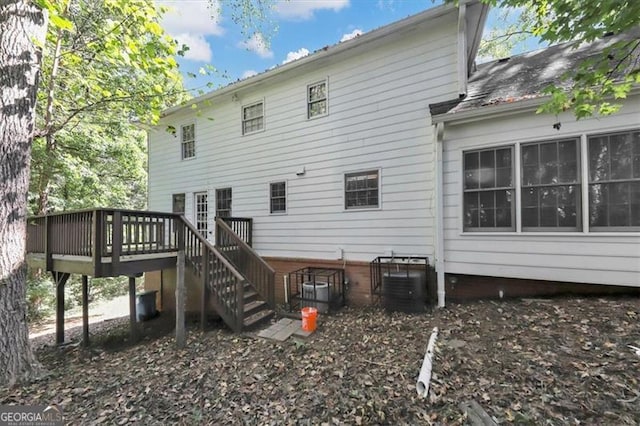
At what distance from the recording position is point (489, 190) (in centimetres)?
519

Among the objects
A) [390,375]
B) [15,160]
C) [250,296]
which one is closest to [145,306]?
[250,296]

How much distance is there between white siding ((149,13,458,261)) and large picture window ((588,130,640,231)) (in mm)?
2515

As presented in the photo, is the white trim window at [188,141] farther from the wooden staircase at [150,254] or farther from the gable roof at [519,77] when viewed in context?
the gable roof at [519,77]

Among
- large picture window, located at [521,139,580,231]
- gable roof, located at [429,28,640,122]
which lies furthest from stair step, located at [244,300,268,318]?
large picture window, located at [521,139,580,231]

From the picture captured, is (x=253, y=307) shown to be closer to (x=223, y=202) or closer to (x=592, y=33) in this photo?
(x=223, y=202)

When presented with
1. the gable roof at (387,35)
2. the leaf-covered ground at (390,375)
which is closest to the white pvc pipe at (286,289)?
the leaf-covered ground at (390,375)

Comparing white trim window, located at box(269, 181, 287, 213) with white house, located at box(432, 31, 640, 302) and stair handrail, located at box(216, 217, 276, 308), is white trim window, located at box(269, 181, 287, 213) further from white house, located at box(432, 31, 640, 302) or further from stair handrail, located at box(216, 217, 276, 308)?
white house, located at box(432, 31, 640, 302)

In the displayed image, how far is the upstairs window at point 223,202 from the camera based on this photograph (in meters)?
9.21

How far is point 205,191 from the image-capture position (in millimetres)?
9734

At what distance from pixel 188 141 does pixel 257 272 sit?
6.51 m

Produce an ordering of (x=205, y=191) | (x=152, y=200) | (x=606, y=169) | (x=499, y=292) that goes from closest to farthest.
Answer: (x=606, y=169)
(x=499, y=292)
(x=205, y=191)
(x=152, y=200)

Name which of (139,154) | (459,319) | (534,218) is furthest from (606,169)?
(139,154)

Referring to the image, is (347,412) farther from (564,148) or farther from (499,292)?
(564,148)

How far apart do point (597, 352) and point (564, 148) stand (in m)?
3.26
